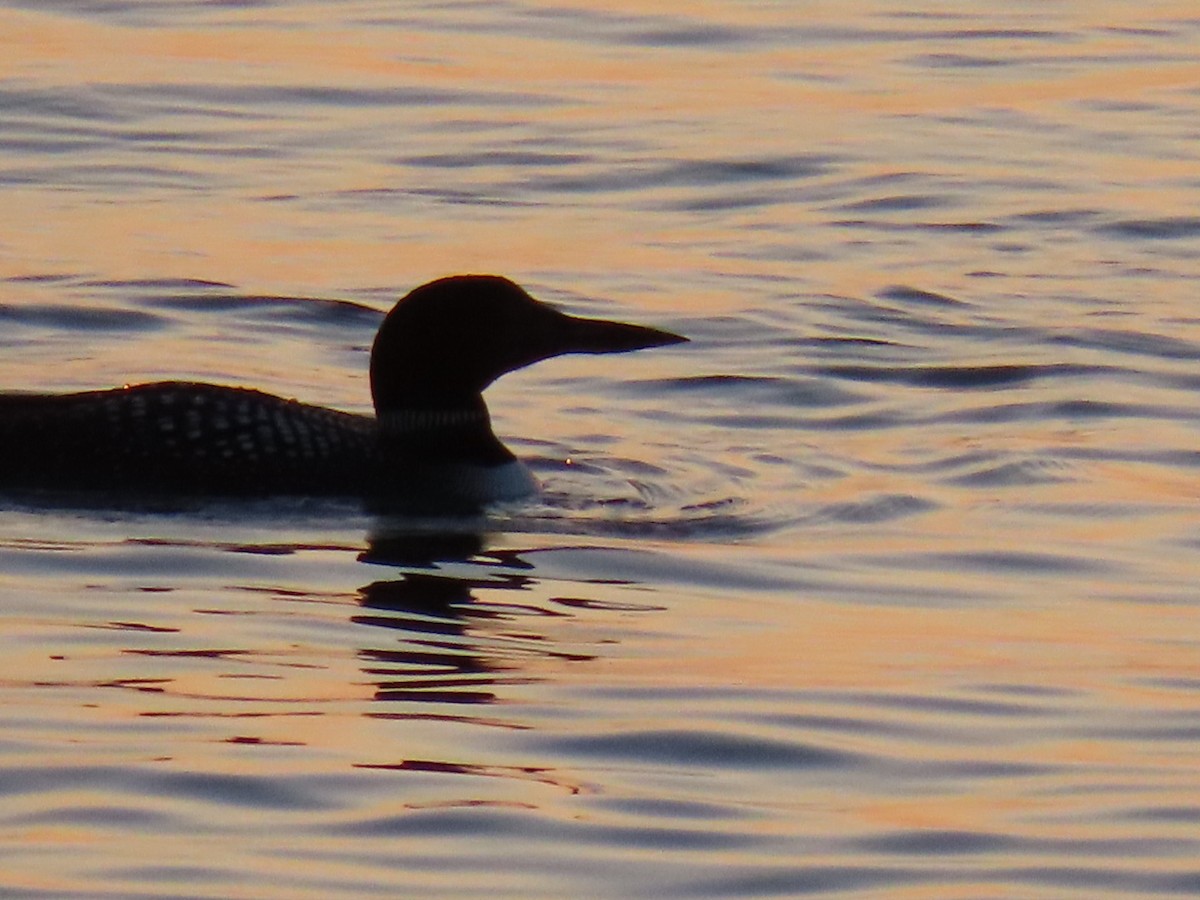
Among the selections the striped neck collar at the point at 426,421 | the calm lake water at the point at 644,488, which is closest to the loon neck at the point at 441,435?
A: the striped neck collar at the point at 426,421

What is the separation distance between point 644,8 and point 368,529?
11872 mm

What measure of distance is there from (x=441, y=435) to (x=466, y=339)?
Result: 0.28 metres

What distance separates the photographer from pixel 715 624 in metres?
6.99

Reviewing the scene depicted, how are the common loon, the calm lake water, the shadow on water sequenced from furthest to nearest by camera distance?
the common loon
the shadow on water
the calm lake water

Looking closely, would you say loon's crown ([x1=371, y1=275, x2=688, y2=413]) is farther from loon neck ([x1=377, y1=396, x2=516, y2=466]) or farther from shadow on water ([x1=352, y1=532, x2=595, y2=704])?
shadow on water ([x1=352, y1=532, x2=595, y2=704])

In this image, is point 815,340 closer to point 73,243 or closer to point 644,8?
point 73,243

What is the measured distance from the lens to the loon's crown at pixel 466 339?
8734mm

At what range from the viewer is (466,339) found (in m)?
8.80

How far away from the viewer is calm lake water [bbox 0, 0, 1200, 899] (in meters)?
5.18

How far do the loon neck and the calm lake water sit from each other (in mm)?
221

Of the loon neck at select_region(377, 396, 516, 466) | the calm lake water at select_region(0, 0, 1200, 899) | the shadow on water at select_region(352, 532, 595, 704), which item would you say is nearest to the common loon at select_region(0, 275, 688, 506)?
the loon neck at select_region(377, 396, 516, 466)

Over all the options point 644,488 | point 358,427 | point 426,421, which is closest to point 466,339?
point 426,421

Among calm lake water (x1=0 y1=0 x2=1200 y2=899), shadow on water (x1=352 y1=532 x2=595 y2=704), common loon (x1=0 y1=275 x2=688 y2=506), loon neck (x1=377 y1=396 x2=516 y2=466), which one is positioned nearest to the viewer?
calm lake water (x1=0 y1=0 x2=1200 y2=899)

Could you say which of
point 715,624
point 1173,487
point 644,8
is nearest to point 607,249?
point 1173,487
